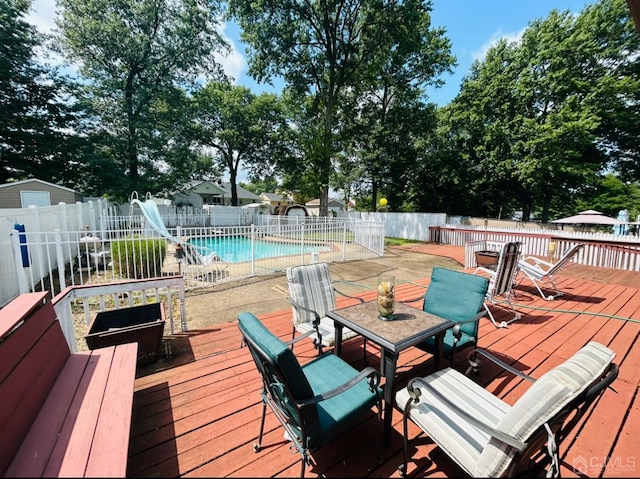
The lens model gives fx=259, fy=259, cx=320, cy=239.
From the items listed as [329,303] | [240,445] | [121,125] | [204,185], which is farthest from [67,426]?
[204,185]

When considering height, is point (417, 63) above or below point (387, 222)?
Result: above

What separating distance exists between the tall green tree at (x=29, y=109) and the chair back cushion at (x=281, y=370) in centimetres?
2115

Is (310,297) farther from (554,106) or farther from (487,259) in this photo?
(554,106)

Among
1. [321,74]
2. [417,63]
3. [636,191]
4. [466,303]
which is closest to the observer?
[466,303]

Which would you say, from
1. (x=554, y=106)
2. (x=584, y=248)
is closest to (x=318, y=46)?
(x=554, y=106)

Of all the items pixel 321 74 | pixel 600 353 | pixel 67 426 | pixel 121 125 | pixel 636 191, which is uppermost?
pixel 321 74

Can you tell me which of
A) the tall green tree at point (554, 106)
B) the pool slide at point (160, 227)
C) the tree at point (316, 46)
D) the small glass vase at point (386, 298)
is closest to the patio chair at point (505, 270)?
the small glass vase at point (386, 298)

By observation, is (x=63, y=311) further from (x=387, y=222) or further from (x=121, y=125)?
(x=121, y=125)

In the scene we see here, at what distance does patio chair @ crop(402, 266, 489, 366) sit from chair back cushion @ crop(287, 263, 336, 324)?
37.0 inches

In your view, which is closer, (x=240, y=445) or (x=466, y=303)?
(x=240, y=445)

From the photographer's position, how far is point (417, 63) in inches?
689

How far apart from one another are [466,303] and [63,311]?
157 inches

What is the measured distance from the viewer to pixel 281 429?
1.88m

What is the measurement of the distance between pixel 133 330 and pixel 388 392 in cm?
241
